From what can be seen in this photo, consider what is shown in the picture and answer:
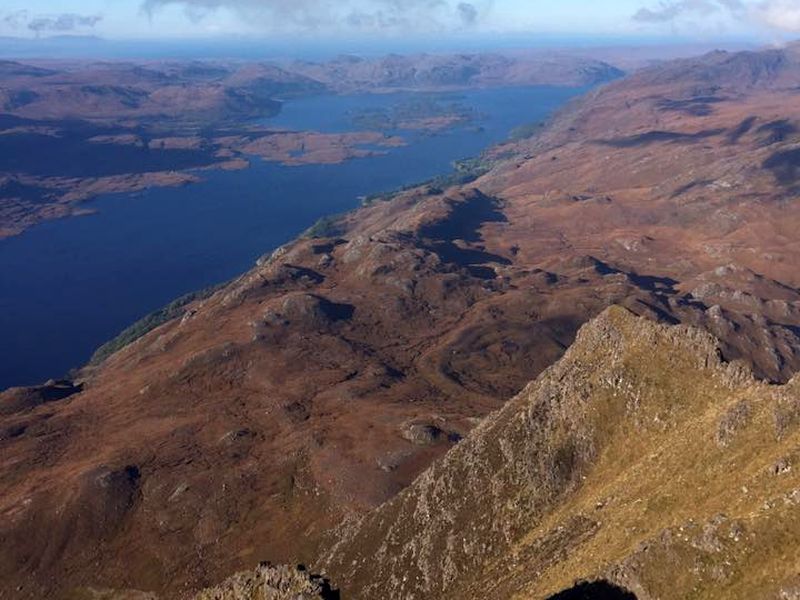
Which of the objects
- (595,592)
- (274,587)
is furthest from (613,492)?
(274,587)

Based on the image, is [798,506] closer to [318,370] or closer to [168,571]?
[168,571]

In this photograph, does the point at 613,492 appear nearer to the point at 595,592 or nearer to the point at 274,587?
the point at 595,592

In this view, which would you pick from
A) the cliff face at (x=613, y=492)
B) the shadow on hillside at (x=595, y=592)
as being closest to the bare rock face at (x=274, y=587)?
the shadow on hillside at (x=595, y=592)

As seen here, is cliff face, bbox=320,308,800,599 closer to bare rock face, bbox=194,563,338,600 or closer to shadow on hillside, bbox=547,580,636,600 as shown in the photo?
shadow on hillside, bbox=547,580,636,600

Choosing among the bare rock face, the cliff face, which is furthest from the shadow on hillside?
the bare rock face

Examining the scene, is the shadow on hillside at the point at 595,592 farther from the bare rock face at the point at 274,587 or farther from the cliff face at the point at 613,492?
the bare rock face at the point at 274,587

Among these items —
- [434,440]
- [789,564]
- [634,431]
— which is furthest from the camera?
[434,440]

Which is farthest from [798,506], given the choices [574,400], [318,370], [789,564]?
[318,370]
